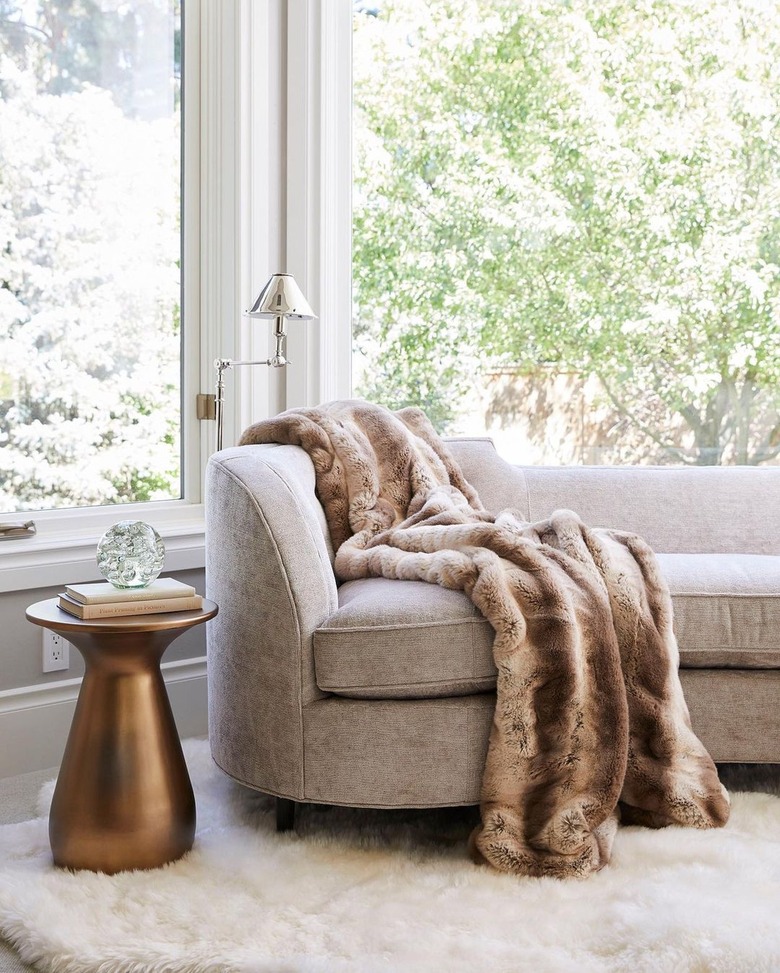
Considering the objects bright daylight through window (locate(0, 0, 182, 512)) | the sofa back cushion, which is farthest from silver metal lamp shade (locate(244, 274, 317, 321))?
the sofa back cushion

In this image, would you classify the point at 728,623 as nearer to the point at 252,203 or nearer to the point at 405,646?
the point at 405,646

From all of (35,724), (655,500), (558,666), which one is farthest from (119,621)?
(655,500)

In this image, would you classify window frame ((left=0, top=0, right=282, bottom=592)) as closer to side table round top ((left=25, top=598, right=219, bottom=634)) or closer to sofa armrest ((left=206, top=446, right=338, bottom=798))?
sofa armrest ((left=206, top=446, right=338, bottom=798))

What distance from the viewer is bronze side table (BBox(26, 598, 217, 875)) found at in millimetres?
1758

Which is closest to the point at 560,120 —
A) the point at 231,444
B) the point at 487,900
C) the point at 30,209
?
the point at 231,444

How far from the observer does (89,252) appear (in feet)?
8.92

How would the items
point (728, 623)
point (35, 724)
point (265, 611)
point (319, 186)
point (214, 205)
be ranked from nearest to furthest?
point (265, 611)
point (728, 623)
point (35, 724)
point (214, 205)
point (319, 186)

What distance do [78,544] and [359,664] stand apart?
3.44ft

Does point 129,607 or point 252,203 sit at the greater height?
point 252,203

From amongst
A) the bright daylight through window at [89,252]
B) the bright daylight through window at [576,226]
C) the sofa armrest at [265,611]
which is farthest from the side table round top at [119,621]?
the bright daylight through window at [576,226]

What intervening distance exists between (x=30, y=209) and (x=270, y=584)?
1337 mm

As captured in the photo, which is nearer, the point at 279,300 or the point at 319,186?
the point at 279,300

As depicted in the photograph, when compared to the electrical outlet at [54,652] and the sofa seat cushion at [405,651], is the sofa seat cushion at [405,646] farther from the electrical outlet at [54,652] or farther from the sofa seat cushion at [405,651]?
the electrical outlet at [54,652]

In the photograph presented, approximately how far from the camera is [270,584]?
1857 mm
